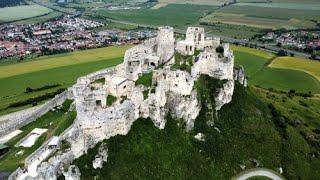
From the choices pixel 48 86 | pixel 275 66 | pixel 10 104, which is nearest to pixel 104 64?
pixel 48 86

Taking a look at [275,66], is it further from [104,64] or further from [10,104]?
[10,104]

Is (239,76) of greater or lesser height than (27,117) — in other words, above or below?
above

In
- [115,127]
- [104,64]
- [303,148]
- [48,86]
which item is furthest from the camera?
[104,64]

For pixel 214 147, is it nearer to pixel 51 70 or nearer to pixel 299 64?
pixel 51 70

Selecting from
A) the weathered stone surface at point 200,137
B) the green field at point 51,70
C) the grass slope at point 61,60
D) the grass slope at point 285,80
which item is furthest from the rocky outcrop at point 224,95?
the grass slope at point 61,60

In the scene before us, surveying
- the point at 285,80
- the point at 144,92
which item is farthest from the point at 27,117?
the point at 285,80

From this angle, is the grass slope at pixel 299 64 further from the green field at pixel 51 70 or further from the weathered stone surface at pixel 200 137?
the weathered stone surface at pixel 200 137

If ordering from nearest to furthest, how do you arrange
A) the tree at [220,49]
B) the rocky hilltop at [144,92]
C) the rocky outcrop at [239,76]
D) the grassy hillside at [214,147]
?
the rocky hilltop at [144,92] < the grassy hillside at [214,147] < the tree at [220,49] < the rocky outcrop at [239,76]
